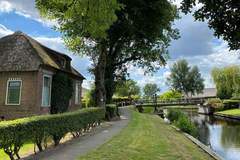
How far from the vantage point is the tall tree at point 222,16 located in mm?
9047

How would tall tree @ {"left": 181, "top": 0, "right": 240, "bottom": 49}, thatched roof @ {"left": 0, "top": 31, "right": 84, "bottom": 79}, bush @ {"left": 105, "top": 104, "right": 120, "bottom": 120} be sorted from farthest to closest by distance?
bush @ {"left": 105, "top": 104, "right": 120, "bottom": 120} → thatched roof @ {"left": 0, "top": 31, "right": 84, "bottom": 79} → tall tree @ {"left": 181, "top": 0, "right": 240, "bottom": 49}

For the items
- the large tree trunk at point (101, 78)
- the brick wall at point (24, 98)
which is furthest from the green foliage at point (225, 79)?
the brick wall at point (24, 98)

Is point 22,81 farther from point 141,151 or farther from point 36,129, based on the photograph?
point 141,151

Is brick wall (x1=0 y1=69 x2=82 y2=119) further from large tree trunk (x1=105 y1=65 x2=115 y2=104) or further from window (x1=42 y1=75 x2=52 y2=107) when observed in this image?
large tree trunk (x1=105 y1=65 x2=115 y2=104)

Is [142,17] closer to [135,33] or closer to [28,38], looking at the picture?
[135,33]

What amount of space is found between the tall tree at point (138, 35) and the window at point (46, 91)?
7.14m

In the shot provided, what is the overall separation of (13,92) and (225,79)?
63.1 metres

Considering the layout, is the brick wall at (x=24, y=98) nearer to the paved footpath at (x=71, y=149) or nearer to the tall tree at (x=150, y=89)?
the paved footpath at (x=71, y=149)

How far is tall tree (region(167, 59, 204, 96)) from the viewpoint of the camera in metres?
131

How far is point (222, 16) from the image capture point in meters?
9.41

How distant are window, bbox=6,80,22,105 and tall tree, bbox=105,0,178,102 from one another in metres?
9.59

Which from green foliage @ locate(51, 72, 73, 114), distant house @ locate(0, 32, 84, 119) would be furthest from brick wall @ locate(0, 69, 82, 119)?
green foliage @ locate(51, 72, 73, 114)

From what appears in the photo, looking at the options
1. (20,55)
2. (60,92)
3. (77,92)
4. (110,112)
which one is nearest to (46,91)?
(60,92)

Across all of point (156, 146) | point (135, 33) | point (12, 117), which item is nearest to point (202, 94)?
point (135, 33)
